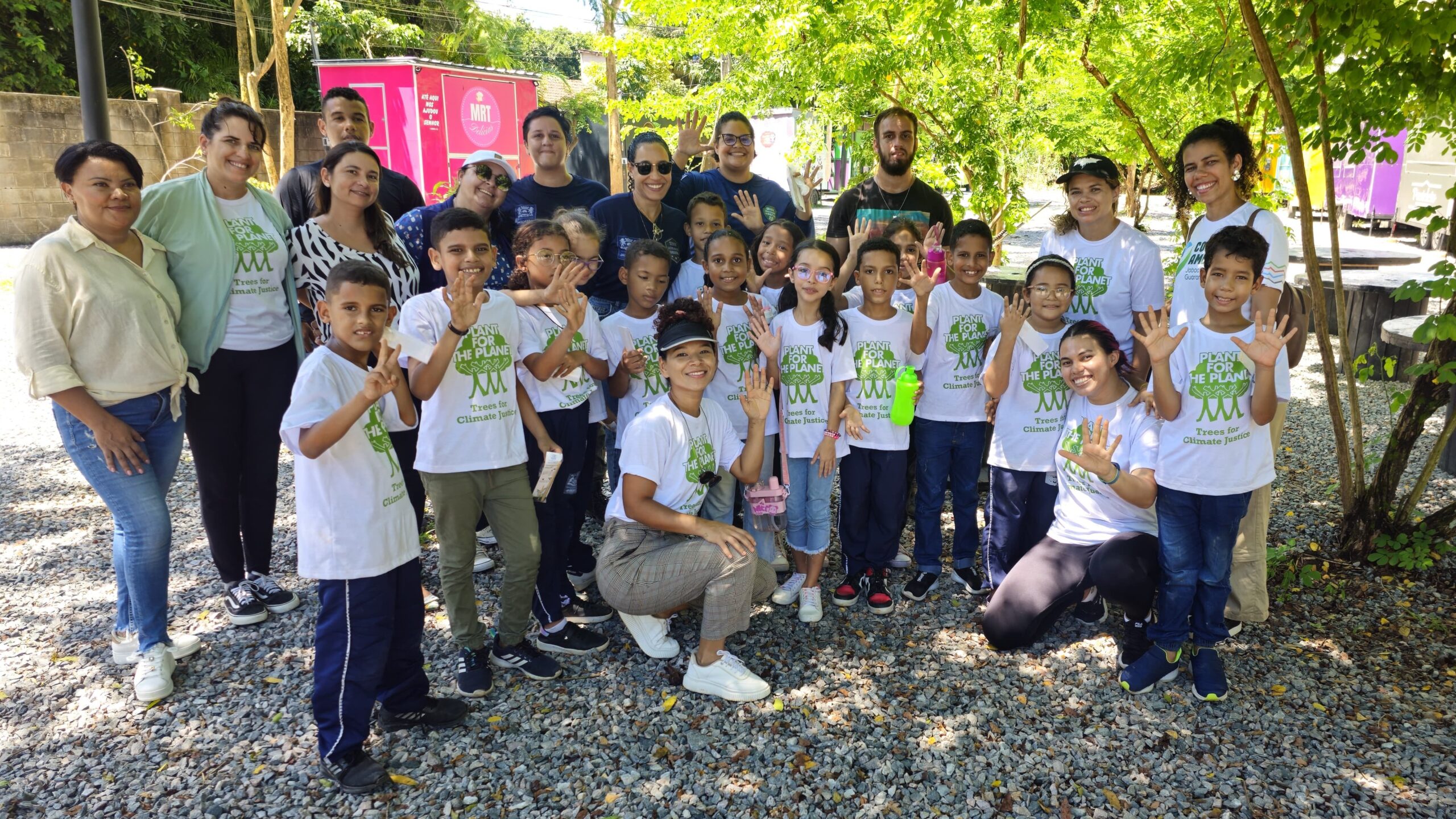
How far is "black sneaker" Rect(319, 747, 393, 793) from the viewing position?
2771mm

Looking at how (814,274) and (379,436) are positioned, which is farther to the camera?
(814,274)

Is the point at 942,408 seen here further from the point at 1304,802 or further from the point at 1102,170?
the point at 1304,802

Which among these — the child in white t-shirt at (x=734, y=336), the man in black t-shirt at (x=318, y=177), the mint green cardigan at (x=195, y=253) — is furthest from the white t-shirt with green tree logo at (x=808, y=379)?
the mint green cardigan at (x=195, y=253)

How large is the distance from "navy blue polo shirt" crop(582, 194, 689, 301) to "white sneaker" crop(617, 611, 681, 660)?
175 cm

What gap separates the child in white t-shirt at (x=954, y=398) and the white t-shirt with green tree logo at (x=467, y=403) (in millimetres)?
1898

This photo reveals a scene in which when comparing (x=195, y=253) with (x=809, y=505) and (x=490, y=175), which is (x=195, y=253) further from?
(x=809, y=505)

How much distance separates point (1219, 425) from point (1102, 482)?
1.69 ft

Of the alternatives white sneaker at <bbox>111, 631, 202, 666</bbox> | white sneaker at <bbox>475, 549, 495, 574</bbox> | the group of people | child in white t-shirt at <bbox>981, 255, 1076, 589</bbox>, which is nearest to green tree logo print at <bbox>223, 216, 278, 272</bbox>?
the group of people

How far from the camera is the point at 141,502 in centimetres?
328

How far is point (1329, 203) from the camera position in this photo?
3996 mm

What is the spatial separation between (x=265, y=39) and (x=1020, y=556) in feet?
80.9

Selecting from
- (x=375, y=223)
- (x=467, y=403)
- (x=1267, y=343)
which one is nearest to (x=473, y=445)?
(x=467, y=403)

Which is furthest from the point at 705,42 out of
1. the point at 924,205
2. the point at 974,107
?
the point at 924,205

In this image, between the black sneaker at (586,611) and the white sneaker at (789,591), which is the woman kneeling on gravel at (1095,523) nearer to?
the white sneaker at (789,591)
